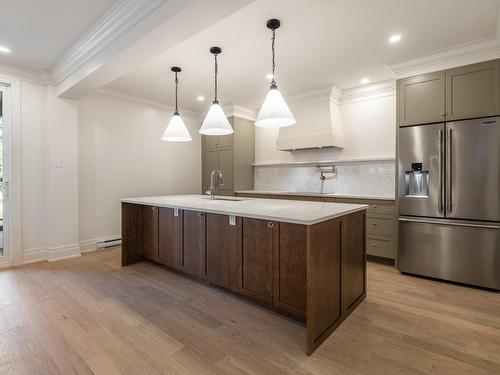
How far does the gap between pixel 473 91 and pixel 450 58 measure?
0.47 meters

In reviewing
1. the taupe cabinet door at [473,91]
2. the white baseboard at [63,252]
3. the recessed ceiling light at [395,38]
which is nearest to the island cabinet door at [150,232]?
the white baseboard at [63,252]

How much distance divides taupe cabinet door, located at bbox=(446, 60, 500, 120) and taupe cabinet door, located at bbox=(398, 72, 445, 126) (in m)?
0.07

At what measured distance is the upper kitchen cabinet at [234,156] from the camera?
5180 mm

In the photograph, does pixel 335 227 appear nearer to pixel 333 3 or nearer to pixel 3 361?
pixel 333 3

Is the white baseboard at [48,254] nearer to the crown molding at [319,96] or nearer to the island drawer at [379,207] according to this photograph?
the island drawer at [379,207]

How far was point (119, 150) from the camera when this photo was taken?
4508mm

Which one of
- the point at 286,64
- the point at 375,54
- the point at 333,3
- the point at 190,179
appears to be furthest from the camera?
the point at 190,179

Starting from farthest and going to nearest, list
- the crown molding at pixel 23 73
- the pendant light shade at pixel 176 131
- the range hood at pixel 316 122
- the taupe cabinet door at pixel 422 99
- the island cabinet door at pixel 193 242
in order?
the range hood at pixel 316 122 → the crown molding at pixel 23 73 → the pendant light shade at pixel 176 131 → the taupe cabinet door at pixel 422 99 → the island cabinet door at pixel 193 242

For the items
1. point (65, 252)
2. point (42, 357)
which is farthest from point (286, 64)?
point (65, 252)

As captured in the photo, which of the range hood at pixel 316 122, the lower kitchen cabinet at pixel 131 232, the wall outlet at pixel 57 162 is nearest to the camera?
the lower kitchen cabinet at pixel 131 232

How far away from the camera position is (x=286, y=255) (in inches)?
77.0

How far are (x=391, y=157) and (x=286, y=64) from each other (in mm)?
2019

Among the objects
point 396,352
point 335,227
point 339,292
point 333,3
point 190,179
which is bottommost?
point 396,352

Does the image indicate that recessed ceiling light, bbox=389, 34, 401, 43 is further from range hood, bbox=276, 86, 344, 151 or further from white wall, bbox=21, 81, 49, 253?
white wall, bbox=21, 81, 49, 253
